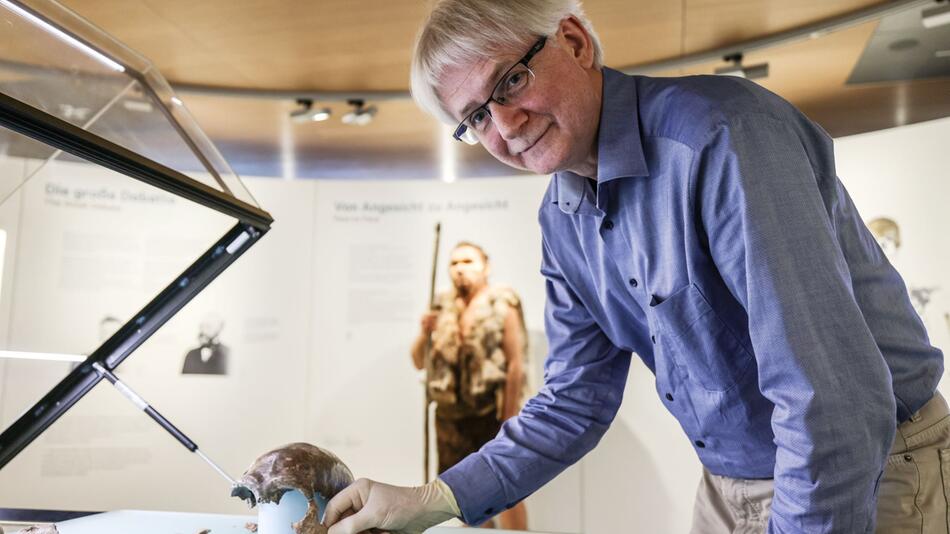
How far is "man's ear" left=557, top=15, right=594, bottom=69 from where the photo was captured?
151 centimetres

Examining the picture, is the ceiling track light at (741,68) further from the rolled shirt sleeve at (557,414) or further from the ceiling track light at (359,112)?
the rolled shirt sleeve at (557,414)

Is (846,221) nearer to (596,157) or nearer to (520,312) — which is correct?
(596,157)

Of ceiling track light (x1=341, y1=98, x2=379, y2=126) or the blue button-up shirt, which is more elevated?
ceiling track light (x1=341, y1=98, x2=379, y2=126)

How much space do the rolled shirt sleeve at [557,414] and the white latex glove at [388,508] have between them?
0.07 metres

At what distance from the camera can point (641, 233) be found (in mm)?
1479

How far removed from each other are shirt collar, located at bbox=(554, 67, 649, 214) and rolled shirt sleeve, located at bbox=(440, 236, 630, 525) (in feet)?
1.47

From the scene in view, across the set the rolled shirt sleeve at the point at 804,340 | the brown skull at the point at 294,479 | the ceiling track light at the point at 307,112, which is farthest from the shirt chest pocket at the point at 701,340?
the ceiling track light at the point at 307,112

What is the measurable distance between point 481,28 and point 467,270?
4.50m

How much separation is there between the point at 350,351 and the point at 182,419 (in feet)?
4.57

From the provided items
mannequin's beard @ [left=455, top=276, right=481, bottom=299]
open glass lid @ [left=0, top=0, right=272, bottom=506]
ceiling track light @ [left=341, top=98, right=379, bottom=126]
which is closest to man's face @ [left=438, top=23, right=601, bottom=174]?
open glass lid @ [left=0, top=0, right=272, bottom=506]

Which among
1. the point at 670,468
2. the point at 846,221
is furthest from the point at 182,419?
the point at 846,221

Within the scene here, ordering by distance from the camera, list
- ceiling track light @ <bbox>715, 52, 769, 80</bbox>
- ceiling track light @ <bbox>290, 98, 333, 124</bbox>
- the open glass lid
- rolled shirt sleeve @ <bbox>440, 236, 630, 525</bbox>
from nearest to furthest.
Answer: the open glass lid < rolled shirt sleeve @ <bbox>440, 236, 630, 525</bbox> < ceiling track light @ <bbox>715, 52, 769, 80</bbox> < ceiling track light @ <bbox>290, 98, 333, 124</bbox>

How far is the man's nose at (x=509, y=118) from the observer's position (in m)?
1.49

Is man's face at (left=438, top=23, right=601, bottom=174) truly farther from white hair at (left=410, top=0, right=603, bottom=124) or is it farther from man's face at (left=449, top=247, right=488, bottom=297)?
man's face at (left=449, top=247, right=488, bottom=297)
